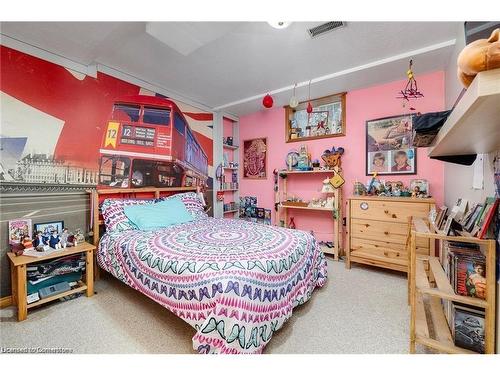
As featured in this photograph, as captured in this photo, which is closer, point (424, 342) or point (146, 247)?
point (424, 342)

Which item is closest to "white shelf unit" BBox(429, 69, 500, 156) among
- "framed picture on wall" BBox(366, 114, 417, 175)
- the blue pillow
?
"framed picture on wall" BBox(366, 114, 417, 175)

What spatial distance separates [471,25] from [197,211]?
113 inches

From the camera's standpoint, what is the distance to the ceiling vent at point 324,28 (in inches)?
70.9

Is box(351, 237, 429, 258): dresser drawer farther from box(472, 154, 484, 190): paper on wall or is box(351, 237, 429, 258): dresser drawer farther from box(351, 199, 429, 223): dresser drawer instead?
box(472, 154, 484, 190): paper on wall

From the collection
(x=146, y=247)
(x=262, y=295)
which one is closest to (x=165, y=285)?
(x=146, y=247)

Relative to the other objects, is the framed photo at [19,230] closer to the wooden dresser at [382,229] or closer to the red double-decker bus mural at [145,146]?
the red double-decker bus mural at [145,146]

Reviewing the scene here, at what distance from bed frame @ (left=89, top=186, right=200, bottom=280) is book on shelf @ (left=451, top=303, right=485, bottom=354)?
296cm

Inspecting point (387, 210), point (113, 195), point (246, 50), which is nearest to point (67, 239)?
point (113, 195)

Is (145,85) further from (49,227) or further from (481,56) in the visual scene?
(481,56)

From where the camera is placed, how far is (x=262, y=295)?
4.33 feet

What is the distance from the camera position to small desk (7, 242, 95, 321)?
66.3 inches

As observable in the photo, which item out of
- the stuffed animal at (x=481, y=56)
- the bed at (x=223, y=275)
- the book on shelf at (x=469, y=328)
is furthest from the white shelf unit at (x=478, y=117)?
the bed at (x=223, y=275)

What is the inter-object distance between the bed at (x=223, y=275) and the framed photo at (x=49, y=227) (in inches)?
17.4
